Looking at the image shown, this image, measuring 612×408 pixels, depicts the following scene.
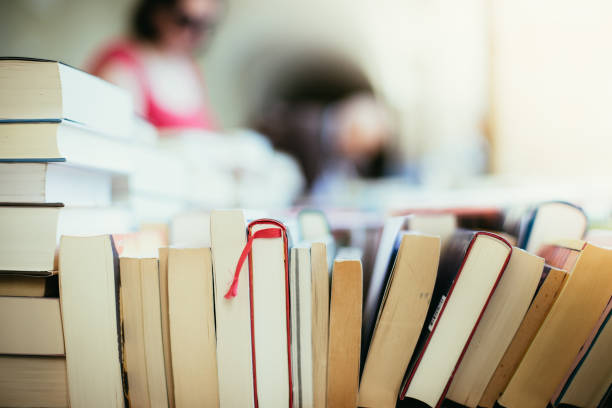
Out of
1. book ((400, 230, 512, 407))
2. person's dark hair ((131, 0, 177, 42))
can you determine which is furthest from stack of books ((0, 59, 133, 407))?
person's dark hair ((131, 0, 177, 42))

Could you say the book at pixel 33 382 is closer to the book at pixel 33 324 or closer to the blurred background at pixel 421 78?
the book at pixel 33 324

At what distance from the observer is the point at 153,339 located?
0.41 m

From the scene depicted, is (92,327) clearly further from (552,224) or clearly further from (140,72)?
(140,72)

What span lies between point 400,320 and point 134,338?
31cm

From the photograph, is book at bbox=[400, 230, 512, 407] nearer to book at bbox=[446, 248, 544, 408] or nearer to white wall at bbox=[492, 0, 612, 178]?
book at bbox=[446, 248, 544, 408]

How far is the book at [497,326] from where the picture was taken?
1.31ft

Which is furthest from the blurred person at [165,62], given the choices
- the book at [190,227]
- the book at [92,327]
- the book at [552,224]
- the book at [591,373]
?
the book at [591,373]

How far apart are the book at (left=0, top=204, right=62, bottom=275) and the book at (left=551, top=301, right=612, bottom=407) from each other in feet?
2.00

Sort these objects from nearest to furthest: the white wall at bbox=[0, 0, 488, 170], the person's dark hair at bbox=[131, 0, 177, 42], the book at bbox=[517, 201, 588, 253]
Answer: the book at bbox=[517, 201, 588, 253] < the person's dark hair at bbox=[131, 0, 177, 42] < the white wall at bbox=[0, 0, 488, 170]

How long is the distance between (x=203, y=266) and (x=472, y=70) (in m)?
2.14

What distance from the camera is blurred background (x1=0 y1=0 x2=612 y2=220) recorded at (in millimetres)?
1123

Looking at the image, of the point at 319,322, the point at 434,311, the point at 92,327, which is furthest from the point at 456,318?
the point at 92,327

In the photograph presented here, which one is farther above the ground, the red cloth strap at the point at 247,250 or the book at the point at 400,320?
the red cloth strap at the point at 247,250

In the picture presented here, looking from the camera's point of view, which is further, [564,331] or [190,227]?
[190,227]
